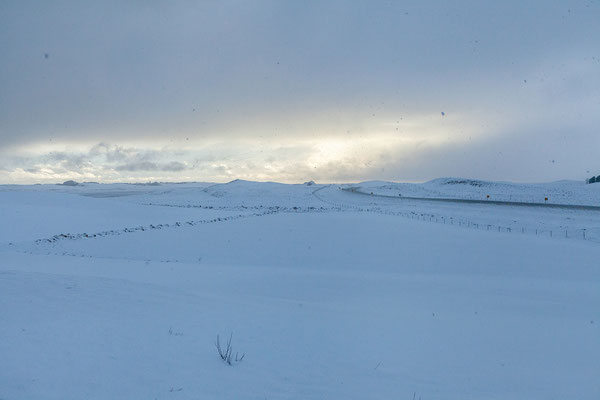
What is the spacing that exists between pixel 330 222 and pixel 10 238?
19.8 metres

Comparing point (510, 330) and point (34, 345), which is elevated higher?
point (34, 345)

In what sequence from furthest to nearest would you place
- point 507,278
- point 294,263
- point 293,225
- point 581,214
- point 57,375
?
point 581,214 → point 293,225 → point 294,263 → point 507,278 → point 57,375

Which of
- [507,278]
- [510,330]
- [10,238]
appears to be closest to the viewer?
[510,330]

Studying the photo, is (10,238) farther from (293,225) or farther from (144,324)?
(144,324)

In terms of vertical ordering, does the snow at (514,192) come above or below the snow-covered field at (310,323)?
above

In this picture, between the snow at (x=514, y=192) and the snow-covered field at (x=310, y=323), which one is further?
the snow at (x=514, y=192)

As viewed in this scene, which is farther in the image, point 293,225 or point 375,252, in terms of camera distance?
point 293,225

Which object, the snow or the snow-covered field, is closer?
the snow-covered field

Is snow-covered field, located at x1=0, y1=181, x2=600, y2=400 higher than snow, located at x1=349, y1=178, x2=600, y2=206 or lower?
lower

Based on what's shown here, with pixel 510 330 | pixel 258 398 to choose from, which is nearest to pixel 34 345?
pixel 258 398

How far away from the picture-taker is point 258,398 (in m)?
4.88

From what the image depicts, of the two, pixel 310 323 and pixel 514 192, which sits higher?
pixel 514 192

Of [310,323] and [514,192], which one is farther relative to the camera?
[514,192]

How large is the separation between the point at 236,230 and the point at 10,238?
13.5m
